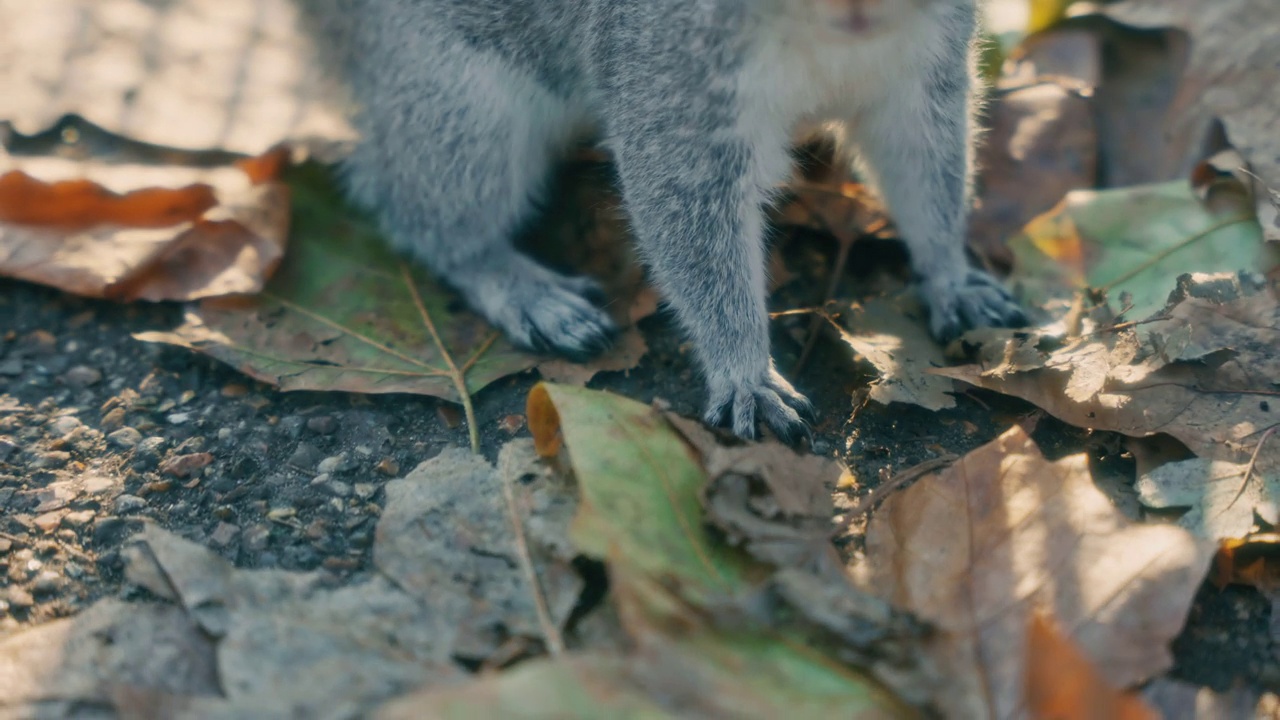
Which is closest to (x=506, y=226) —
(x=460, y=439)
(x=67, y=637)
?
(x=460, y=439)

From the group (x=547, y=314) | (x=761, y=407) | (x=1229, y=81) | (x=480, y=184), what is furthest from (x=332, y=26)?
(x=1229, y=81)

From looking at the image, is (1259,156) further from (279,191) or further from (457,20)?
(279,191)

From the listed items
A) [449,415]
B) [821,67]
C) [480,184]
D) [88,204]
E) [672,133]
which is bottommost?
[449,415]

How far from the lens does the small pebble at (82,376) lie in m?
2.51

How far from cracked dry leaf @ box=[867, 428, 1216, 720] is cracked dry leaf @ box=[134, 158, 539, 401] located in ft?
3.44

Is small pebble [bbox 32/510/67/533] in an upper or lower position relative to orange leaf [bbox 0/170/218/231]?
lower

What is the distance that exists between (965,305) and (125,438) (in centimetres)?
191

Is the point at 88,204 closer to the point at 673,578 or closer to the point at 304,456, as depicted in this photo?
the point at 304,456

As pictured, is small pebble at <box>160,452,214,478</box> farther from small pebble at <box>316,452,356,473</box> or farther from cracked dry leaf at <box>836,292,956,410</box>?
cracked dry leaf at <box>836,292,956,410</box>

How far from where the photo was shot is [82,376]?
2520mm

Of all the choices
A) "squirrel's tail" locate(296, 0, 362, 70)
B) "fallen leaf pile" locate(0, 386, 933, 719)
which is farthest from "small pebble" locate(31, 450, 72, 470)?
"squirrel's tail" locate(296, 0, 362, 70)

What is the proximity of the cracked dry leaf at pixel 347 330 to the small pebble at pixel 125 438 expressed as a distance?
0.21 m

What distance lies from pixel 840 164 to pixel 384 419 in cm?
141

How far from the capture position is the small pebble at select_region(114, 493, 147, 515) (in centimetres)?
215
